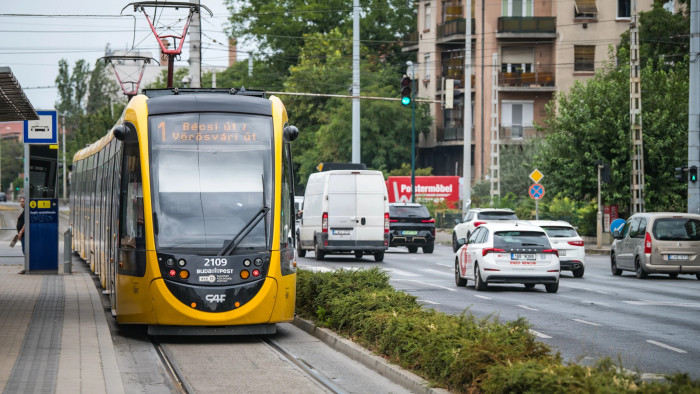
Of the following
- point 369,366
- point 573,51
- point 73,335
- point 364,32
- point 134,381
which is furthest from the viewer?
point 364,32

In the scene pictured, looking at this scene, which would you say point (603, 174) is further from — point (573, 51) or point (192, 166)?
point (192, 166)

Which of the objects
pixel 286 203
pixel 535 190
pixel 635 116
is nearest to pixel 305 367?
pixel 286 203

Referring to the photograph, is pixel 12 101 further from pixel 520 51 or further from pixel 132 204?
pixel 520 51

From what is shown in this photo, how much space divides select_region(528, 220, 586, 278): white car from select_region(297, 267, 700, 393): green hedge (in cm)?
1430

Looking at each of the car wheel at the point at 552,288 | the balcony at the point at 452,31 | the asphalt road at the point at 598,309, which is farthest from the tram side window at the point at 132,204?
the balcony at the point at 452,31

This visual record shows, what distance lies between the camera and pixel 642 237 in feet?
99.0

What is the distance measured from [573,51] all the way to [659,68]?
805 inches

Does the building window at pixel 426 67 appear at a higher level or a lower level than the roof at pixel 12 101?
higher

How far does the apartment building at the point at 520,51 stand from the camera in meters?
71.4

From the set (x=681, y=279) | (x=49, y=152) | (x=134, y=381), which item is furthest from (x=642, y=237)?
(x=134, y=381)

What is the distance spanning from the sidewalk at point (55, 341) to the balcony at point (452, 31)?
5076cm

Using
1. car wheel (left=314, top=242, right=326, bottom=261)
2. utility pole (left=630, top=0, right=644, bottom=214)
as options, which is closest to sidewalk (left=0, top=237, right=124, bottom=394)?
car wheel (left=314, top=242, right=326, bottom=261)

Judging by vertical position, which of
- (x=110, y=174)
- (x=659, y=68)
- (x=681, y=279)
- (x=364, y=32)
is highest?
(x=364, y=32)

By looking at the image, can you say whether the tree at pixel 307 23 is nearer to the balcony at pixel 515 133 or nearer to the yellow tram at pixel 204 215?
the balcony at pixel 515 133
